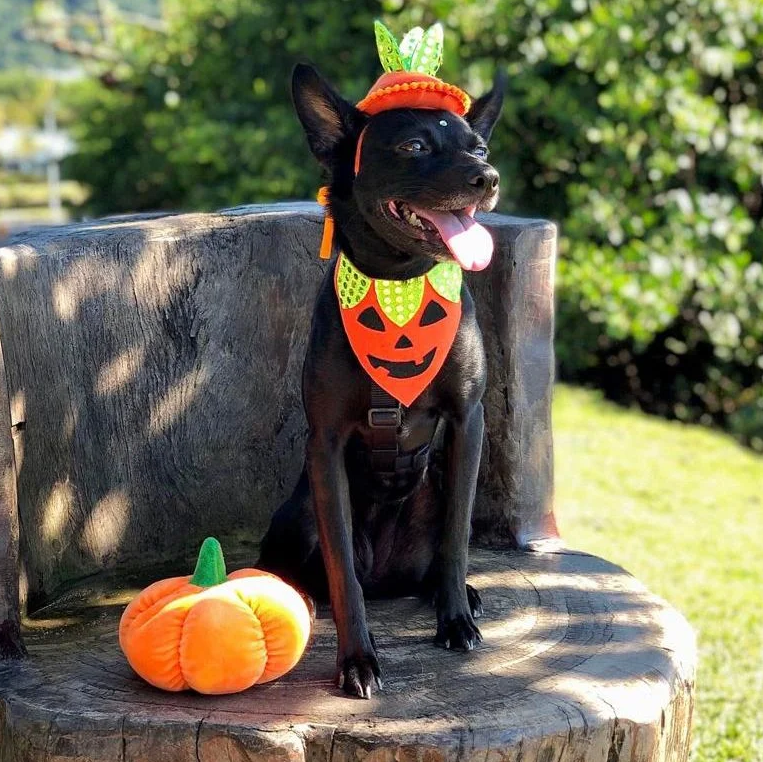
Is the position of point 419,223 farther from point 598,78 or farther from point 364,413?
point 598,78

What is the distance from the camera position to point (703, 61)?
689cm

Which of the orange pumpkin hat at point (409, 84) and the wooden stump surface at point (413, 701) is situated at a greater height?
the orange pumpkin hat at point (409, 84)

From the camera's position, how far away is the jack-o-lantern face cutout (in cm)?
251

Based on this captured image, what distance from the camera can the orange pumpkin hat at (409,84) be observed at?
2.43 m

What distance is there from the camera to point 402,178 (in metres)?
2.37

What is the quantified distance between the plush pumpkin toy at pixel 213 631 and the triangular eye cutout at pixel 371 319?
0.56 meters

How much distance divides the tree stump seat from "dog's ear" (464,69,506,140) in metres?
0.62

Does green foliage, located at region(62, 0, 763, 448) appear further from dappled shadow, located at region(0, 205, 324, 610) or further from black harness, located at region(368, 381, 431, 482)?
black harness, located at region(368, 381, 431, 482)

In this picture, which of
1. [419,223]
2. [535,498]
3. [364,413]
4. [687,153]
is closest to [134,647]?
[364,413]

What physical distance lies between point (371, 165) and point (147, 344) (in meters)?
1.01

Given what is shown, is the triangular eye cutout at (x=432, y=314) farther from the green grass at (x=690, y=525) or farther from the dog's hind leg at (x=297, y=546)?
the green grass at (x=690, y=525)

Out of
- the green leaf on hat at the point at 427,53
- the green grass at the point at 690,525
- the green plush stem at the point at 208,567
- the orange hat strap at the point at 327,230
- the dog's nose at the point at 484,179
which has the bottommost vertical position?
the green grass at the point at 690,525

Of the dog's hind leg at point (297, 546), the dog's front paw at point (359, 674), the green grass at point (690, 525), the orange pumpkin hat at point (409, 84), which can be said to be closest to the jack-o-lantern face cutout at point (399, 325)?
the orange pumpkin hat at point (409, 84)

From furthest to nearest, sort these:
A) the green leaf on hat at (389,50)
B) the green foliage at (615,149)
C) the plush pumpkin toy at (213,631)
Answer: the green foliage at (615,149), the green leaf on hat at (389,50), the plush pumpkin toy at (213,631)
